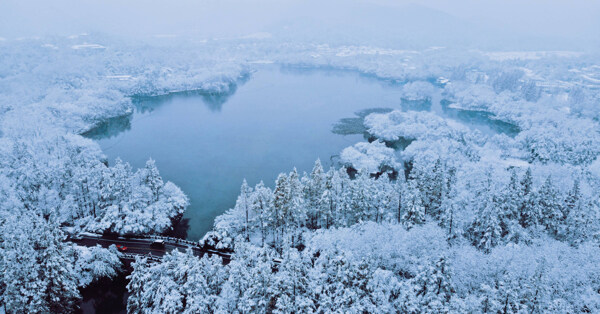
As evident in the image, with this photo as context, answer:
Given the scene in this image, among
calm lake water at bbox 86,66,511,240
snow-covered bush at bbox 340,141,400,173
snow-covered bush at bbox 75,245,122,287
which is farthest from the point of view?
snow-covered bush at bbox 340,141,400,173

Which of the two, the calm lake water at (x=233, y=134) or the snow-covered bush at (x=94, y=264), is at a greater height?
the calm lake water at (x=233, y=134)

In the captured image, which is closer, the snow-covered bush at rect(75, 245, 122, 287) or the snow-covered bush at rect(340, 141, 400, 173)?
the snow-covered bush at rect(75, 245, 122, 287)

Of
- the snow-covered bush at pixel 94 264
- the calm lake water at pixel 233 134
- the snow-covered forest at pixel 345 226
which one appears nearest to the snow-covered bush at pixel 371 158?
the snow-covered forest at pixel 345 226

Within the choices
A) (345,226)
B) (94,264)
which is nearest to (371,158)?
(345,226)

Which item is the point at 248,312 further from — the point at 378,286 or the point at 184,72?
the point at 184,72

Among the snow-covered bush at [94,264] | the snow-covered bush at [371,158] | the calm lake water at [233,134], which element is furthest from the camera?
the snow-covered bush at [371,158]

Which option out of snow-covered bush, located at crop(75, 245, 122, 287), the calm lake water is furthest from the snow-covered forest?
the calm lake water

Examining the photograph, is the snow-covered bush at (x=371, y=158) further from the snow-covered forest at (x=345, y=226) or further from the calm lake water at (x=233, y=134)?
the calm lake water at (x=233, y=134)

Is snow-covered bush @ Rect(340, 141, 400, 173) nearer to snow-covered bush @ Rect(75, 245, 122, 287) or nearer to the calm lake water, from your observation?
the calm lake water

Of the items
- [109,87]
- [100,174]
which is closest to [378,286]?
[100,174]
